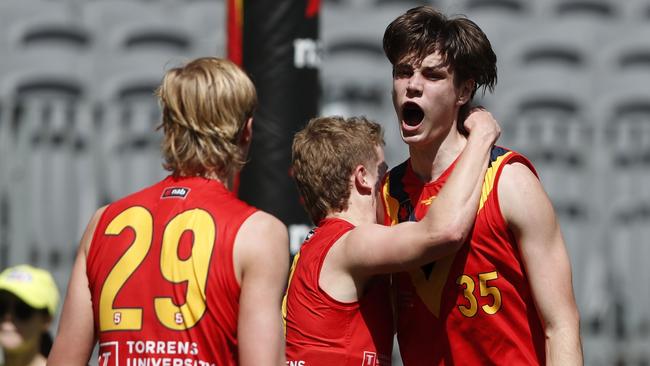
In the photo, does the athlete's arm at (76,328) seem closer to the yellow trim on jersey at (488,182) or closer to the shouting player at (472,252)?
the shouting player at (472,252)

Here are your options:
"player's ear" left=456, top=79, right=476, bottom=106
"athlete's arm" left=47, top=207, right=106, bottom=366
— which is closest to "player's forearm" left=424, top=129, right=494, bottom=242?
"player's ear" left=456, top=79, right=476, bottom=106

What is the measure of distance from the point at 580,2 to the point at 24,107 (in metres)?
4.56

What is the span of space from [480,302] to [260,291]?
2.49 feet

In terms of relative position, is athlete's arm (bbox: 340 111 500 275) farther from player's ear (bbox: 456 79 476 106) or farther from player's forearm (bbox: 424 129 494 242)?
player's ear (bbox: 456 79 476 106)

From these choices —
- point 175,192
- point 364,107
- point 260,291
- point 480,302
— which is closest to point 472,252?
point 480,302

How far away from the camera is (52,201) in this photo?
26.0 feet

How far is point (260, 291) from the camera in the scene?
8.58 ft

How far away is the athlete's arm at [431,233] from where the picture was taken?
2881mm

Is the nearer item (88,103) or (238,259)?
(238,259)

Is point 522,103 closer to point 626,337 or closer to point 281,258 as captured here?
point 626,337

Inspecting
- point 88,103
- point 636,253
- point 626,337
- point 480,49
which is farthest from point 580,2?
point 480,49

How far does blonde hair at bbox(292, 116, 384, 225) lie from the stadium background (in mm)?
4513

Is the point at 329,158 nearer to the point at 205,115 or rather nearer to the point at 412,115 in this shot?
the point at 412,115

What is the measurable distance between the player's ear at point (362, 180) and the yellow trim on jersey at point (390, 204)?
155 mm
